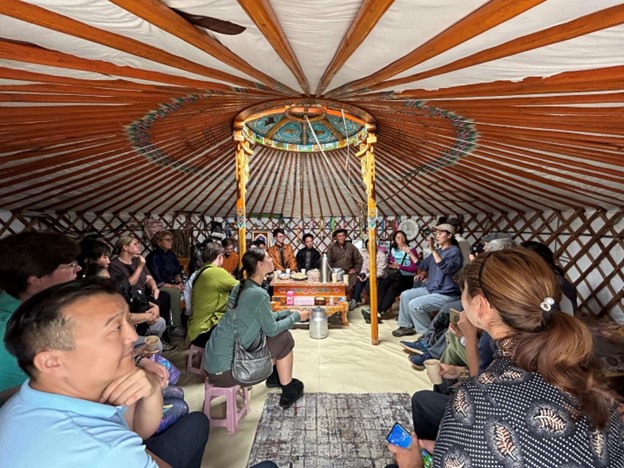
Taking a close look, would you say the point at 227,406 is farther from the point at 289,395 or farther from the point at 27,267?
the point at 27,267

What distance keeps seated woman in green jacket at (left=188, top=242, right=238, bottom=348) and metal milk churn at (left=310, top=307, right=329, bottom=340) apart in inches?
51.6

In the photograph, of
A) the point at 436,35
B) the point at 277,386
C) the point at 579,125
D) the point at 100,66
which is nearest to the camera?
the point at 436,35

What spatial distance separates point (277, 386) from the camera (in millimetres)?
2398

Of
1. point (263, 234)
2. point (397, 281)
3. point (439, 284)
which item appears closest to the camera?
point (439, 284)

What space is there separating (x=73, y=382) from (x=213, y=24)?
1.09 metres

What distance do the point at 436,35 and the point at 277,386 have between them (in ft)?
7.82

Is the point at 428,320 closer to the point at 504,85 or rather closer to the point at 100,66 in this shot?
the point at 504,85

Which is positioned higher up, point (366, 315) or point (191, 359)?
point (191, 359)

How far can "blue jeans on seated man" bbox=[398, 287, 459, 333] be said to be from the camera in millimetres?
Answer: 3070

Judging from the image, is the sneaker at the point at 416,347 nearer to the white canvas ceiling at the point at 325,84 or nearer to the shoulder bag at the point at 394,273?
the shoulder bag at the point at 394,273

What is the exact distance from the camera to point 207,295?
2348 mm

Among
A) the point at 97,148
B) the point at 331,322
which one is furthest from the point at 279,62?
the point at 331,322

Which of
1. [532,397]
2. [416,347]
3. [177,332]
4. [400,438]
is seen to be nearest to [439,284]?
[416,347]

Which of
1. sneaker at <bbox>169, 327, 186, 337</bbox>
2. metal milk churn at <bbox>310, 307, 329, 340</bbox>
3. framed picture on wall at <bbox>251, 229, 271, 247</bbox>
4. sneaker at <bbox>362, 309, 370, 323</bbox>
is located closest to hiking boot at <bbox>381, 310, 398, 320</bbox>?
sneaker at <bbox>362, 309, 370, 323</bbox>
